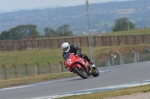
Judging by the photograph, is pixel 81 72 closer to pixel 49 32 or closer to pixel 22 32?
pixel 49 32

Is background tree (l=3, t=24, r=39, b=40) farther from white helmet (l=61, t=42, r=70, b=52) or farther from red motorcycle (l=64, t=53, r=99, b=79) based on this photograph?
white helmet (l=61, t=42, r=70, b=52)

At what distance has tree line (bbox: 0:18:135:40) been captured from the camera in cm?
10931

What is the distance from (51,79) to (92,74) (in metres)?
3.09

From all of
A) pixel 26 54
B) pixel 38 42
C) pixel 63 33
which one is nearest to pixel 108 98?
pixel 26 54

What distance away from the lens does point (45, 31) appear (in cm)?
10969

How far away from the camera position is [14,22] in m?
135

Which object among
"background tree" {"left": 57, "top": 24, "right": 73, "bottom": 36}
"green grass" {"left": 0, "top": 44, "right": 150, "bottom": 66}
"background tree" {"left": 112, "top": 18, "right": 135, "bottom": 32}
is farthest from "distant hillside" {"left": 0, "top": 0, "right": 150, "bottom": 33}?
"green grass" {"left": 0, "top": 44, "right": 150, "bottom": 66}

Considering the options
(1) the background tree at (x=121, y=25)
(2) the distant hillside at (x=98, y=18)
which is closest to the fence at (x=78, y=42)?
(2) the distant hillside at (x=98, y=18)

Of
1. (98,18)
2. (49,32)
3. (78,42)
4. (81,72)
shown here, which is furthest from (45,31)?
(81,72)

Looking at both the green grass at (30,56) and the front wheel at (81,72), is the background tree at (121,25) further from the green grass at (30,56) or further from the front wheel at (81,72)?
the front wheel at (81,72)

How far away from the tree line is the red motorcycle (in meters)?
88.3

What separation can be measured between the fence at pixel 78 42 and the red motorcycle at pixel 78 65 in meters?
47.5

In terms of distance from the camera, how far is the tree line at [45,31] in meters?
109

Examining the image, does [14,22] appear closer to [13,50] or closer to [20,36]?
[20,36]
